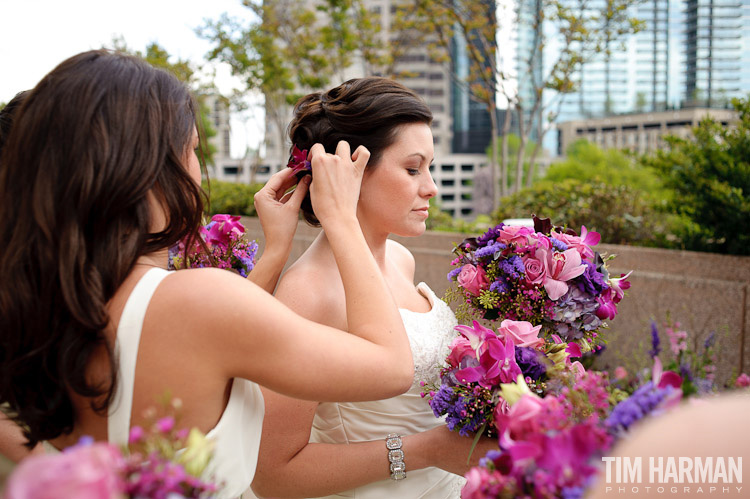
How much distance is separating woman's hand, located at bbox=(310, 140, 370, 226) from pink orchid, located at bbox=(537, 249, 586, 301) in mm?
741

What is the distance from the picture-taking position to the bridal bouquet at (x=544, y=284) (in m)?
2.10

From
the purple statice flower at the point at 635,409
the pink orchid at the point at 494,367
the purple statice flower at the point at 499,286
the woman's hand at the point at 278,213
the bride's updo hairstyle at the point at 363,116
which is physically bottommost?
the pink orchid at the point at 494,367

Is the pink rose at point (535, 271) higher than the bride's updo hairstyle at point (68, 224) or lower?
lower

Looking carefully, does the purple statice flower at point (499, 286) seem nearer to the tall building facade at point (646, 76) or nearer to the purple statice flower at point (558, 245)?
the purple statice flower at point (558, 245)

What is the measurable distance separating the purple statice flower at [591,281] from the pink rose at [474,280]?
319 mm

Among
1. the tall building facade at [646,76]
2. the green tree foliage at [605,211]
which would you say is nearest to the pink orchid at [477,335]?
the green tree foliage at [605,211]

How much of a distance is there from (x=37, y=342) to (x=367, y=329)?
2.26 ft

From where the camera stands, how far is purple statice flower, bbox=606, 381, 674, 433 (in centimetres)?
100

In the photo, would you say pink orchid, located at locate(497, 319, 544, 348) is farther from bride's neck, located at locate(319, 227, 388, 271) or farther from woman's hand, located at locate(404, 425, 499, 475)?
bride's neck, located at locate(319, 227, 388, 271)

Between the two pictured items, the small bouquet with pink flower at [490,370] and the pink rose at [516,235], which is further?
the pink rose at [516,235]

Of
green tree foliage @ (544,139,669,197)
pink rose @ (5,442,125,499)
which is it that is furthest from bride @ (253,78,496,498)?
green tree foliage @ (544,139,669,197)

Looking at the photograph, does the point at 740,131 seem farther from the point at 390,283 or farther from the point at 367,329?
the point at 367,329

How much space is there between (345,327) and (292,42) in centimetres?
1460

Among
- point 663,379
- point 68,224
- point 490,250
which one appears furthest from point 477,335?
point 68,224
